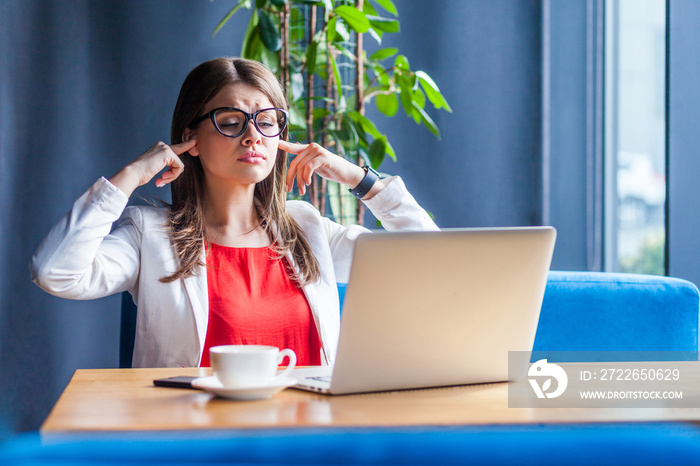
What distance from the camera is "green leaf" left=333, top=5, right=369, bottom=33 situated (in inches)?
84.6

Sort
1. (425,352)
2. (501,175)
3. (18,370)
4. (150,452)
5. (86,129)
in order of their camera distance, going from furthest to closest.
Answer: (501,175) < (86,129) < (18,370) < (425,352) < (150,452)

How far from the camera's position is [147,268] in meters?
1.52

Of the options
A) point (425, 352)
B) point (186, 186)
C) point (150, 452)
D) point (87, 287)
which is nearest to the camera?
point (150, 452)

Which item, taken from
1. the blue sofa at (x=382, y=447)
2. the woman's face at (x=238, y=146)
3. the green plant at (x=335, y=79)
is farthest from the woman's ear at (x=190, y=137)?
the blue sofa at (x=382, y=447)

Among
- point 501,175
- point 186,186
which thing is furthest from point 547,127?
point 186,186

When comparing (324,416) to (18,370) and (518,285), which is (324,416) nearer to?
(518,285)

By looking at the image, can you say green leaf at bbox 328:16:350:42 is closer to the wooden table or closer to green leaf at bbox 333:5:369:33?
green leaf at bbox 333:5:369:33

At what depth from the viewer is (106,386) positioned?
90 centimetres

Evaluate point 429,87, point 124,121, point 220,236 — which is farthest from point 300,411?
point 124,121

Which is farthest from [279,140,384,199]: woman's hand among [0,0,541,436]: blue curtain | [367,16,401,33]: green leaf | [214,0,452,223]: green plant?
[0,0,541,436]: blue curtain

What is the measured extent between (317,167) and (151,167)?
0.41 m

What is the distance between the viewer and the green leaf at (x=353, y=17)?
2148 millimetres

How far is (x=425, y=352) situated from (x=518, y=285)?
16 centimetres

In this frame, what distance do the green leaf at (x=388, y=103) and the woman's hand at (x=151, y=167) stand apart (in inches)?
41.1
